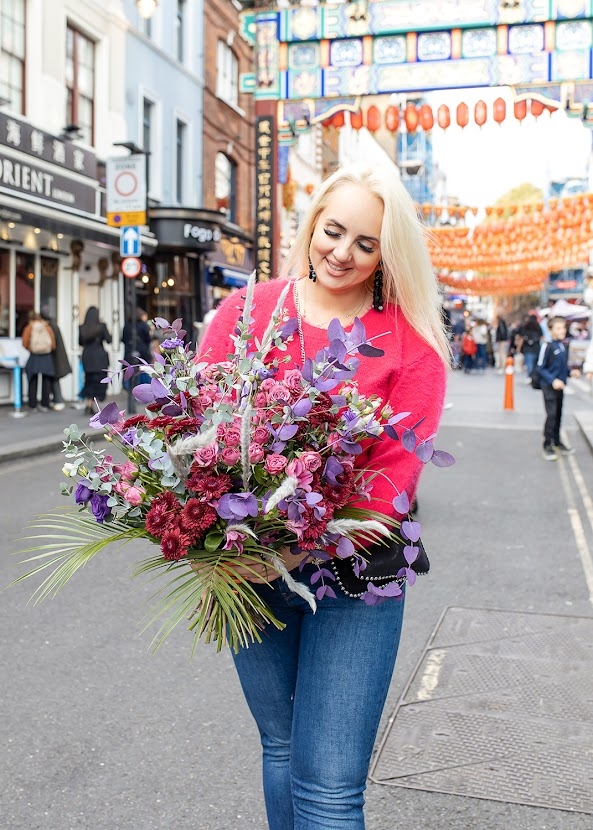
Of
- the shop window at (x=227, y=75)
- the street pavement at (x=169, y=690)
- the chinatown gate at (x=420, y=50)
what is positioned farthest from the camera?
the shop window at (x=227, y=75)

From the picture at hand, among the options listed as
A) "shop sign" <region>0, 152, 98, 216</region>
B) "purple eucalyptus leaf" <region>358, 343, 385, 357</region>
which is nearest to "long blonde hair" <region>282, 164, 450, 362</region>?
"purple eucalyptus leaf" <region>358, 343, 385, 357</region>

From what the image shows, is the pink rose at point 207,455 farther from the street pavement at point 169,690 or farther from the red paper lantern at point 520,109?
the red paper lantern at point 520,109

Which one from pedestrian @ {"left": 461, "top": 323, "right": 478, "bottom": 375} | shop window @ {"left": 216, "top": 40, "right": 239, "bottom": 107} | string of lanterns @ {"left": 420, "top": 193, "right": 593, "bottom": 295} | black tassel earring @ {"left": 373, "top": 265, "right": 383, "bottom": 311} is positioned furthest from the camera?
pedestrian @ {"left": 461, "top": 323, "right": 478, "bottom": 375}

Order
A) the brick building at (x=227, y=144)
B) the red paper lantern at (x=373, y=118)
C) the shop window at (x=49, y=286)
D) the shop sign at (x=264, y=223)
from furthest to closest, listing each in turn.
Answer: the brick building at (x=227, y=144), the shop sign at (x=264, y=223), the shop window at (x=49, y=286), the red paper lantern at (x=373, y=118)

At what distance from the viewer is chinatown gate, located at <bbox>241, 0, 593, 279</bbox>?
1458 centimetres

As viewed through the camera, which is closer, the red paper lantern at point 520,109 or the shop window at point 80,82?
the red paper lantern at point 520,109

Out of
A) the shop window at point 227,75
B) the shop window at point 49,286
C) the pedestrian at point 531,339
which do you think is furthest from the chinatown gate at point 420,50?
the pedestrian at point 531,339

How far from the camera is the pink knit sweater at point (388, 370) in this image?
6.57 ft

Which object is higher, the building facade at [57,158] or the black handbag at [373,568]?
the building facade at [57,158]

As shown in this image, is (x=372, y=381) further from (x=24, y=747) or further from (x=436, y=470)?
(x=436, y=470)

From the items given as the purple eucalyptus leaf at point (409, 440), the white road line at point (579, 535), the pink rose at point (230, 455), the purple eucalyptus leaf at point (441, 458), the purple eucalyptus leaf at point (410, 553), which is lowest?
the white road line at point (579, 535)

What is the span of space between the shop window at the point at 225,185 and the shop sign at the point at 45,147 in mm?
8173

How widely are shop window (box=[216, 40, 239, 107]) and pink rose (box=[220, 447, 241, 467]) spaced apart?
25432 millimetres

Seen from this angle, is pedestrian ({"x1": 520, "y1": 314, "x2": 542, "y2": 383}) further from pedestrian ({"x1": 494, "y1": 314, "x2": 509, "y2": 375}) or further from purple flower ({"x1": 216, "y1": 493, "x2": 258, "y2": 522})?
purple flower ({"x1": 216, "y1": 493, "x2": 258, "y2": 522})
